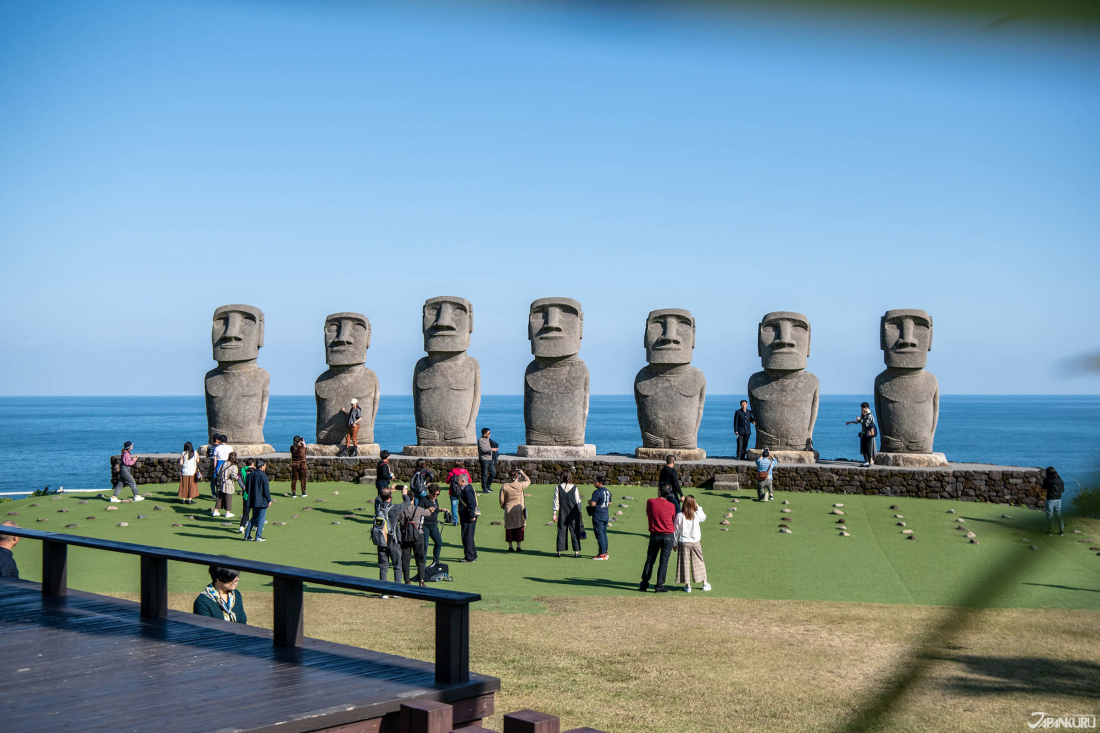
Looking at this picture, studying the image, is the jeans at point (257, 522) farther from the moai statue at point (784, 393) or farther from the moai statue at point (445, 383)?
the moai statue at point (784, 393)

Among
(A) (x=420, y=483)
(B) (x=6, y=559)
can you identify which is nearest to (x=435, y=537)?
(A) (x=420, y=483)

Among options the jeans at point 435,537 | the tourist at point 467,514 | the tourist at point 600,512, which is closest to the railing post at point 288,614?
the jeans at point 435,537

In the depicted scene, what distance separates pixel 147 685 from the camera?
476 cm

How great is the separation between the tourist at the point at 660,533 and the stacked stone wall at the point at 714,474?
6177 millimetres

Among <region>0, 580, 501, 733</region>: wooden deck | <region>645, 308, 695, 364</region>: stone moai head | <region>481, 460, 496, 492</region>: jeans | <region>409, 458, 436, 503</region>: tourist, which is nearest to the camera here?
<region>0, 580, 501, 733</region>: wooden deck

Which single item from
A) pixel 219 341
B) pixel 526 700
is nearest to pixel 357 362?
pixel 219 341

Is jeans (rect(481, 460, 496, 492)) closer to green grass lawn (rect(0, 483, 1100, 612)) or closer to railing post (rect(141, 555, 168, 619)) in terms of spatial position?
green grass lawn (rect(0, 483, 1100, 612))

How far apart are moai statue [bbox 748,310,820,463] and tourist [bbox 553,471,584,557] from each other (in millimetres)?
6549

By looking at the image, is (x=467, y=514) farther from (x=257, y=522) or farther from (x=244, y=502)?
(x=244, y=502)

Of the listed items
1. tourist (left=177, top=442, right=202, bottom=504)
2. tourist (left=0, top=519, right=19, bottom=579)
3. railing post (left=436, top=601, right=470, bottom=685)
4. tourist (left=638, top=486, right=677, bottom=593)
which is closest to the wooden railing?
railing post (left=436, top=601, right=470, bottom=685)

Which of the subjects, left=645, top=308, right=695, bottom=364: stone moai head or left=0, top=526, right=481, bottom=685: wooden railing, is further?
left=645, top=308, right=695, bottom=364: stone moai head

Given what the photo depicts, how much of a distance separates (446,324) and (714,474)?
20.8 feet

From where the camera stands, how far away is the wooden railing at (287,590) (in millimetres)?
4707

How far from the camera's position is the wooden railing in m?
4.71
